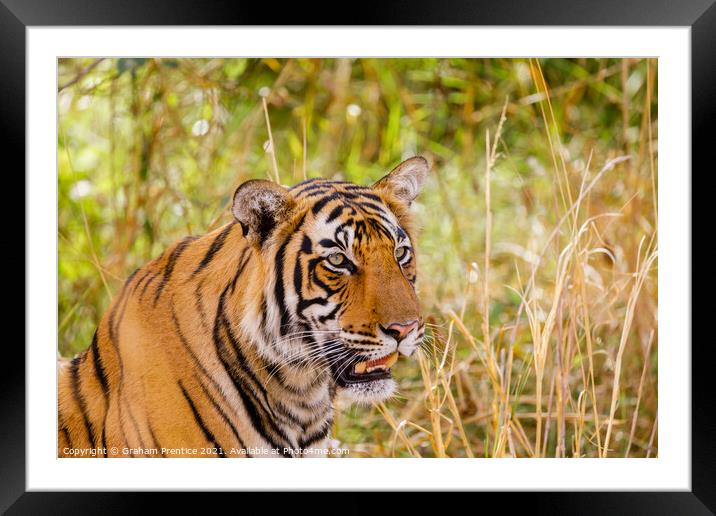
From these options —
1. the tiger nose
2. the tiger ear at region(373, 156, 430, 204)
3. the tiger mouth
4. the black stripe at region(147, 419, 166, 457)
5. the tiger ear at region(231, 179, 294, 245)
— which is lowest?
the black stripe at region(147, 419, 166, 457)

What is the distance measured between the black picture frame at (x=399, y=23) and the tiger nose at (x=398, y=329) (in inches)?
20.8

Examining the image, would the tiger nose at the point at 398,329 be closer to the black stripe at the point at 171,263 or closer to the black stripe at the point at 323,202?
the black stripe at the point at 323,202

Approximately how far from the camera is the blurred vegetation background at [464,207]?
220 cm

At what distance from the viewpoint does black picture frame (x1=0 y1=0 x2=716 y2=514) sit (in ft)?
6.63

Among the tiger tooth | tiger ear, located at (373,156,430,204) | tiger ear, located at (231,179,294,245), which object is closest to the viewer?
tiger ear, located at (231,179,294,245)

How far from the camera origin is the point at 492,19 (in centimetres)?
203

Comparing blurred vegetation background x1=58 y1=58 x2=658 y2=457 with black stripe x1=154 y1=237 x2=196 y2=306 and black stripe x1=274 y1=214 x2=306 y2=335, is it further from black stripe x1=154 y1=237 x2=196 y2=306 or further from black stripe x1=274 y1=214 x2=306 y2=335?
black stripe x1=274 y1=214 x2=306 y2=335

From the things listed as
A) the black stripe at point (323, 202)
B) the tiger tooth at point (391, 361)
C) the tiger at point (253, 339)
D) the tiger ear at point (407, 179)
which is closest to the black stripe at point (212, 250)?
the tiger at point (253, 339)

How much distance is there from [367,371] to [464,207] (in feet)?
2.34

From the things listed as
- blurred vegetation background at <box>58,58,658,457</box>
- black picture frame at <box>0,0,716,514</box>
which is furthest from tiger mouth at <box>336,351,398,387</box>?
black picture frame at <box>0,0,716,514</box>

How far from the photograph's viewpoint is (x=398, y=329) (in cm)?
193

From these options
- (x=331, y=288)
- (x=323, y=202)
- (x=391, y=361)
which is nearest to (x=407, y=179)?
(x=323, y=202)
